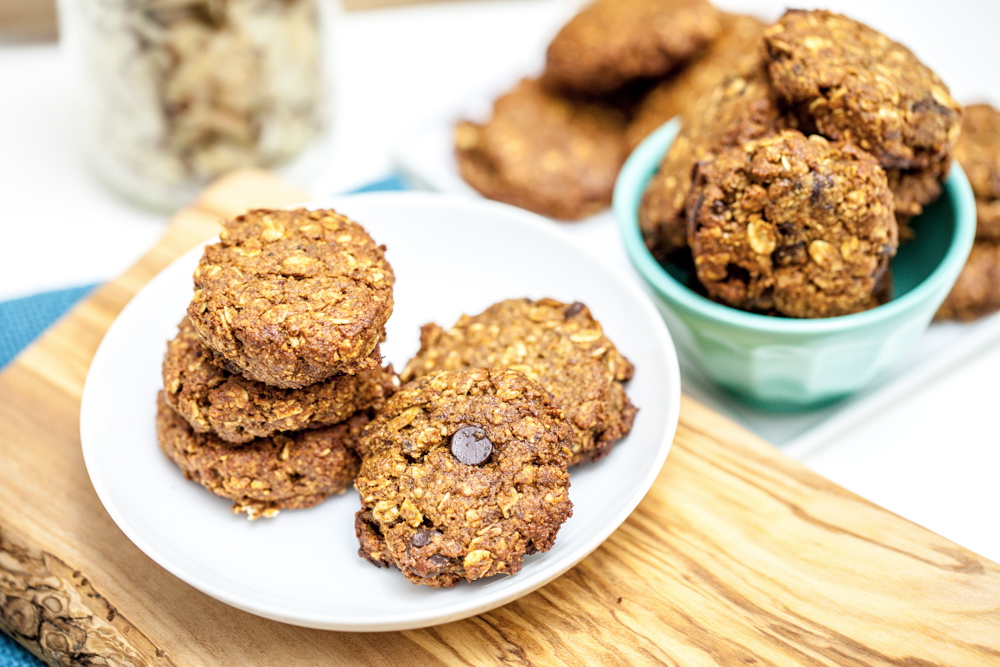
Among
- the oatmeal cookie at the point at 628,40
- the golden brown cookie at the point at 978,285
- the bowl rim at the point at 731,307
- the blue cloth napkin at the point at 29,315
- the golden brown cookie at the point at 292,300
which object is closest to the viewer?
the golden brown cookie at the point at 292,300

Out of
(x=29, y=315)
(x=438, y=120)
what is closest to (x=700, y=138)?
(x=438, y=120)

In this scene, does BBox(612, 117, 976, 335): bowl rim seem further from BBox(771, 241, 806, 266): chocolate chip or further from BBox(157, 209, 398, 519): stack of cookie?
BBox(157, 209, 398, 519): stack of cookie

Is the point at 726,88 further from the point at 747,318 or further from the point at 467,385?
the point at 467,385

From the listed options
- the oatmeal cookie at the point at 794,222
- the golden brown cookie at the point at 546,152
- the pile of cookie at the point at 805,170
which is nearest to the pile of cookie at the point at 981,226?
the pile of cookie at the point at 805,170

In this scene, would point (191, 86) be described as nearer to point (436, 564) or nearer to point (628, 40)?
point (628, 40)

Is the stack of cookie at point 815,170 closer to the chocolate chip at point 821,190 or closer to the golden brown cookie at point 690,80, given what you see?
the chocolate chip at point 821,190

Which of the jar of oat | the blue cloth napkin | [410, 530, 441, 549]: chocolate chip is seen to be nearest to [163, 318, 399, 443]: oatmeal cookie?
[410, 530, 441, 549]: chocolate chip

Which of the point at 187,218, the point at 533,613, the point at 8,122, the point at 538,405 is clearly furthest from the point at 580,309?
the point at 8,122

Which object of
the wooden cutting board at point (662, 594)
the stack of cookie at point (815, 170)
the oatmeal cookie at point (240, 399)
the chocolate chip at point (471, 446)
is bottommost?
the wooden cutting board at point (662, 594)
